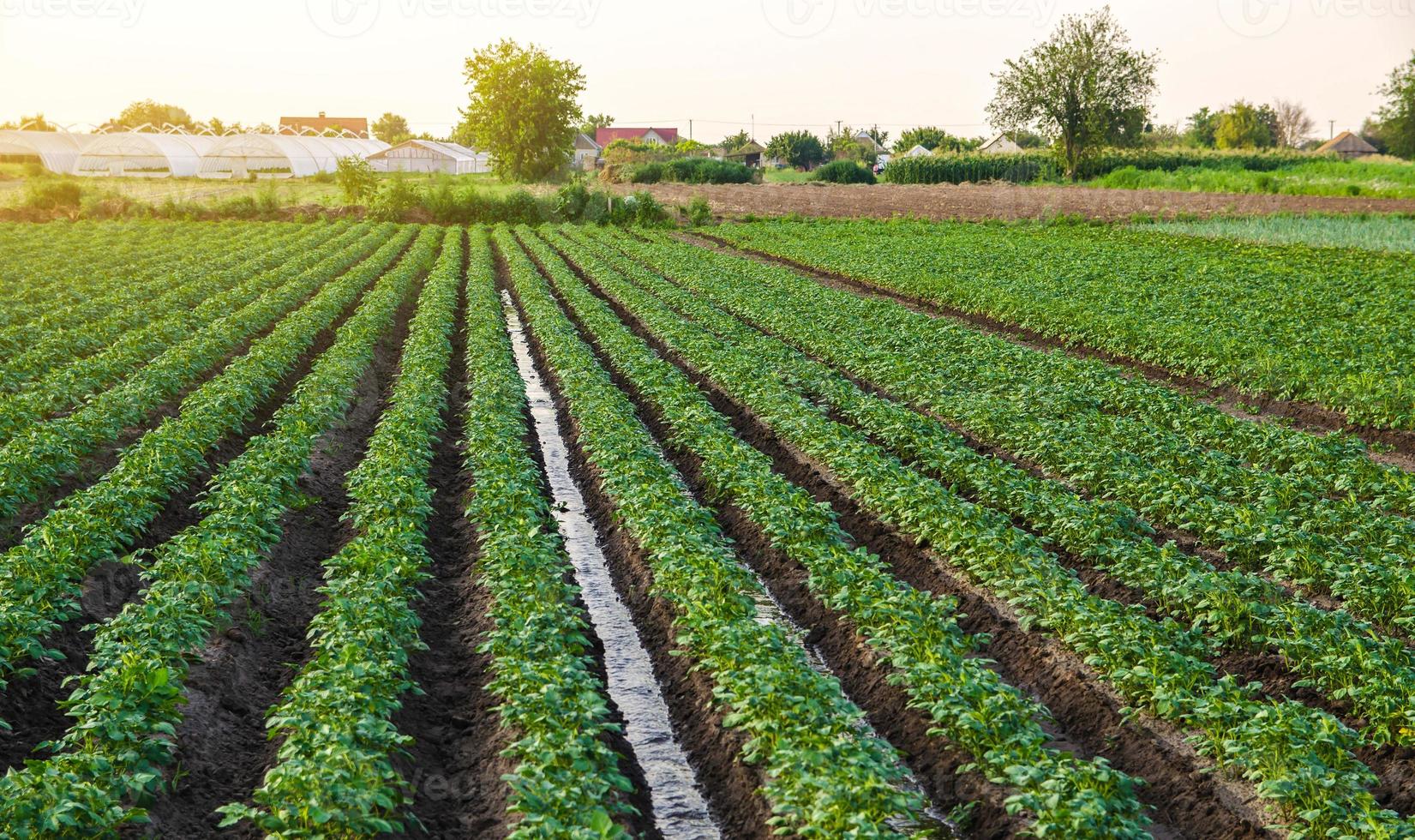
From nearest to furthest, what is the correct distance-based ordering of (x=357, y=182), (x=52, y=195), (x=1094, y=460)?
1. (x=1094, y=460)
2. (x=52, y=195)
3. (x=357, y=182)

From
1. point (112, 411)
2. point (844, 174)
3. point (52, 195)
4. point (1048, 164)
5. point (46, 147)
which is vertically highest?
point (46, 147)

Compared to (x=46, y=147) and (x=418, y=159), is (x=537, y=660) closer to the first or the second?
(x=46, y=147)

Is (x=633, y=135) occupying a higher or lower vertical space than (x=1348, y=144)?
higher

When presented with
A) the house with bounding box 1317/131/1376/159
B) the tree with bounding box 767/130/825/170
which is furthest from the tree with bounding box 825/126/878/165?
the house with bounding box 1317/131/1376/159

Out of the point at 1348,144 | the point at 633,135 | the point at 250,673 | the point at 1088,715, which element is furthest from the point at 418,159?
the point at 1348,144

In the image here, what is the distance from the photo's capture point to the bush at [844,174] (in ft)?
258

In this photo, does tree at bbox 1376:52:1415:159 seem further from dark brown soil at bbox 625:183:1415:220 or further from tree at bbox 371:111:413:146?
tree at bbox 371:111:413:146

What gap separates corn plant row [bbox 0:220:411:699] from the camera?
721 centimetres

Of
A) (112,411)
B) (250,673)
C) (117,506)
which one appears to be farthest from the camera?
(112,411)

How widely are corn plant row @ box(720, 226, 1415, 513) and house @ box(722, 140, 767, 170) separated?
3270 inches

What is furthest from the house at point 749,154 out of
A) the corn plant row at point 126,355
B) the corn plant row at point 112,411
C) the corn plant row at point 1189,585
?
the corn plant row at point 1189,585

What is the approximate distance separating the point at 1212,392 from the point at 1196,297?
24.4 feet

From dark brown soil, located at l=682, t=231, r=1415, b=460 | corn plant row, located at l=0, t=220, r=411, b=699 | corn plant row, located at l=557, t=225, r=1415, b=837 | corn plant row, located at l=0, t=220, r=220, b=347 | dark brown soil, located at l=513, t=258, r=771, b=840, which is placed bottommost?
dark brown soil, located at l=513, t=258, r=771, b=840

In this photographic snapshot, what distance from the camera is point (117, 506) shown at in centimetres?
922
